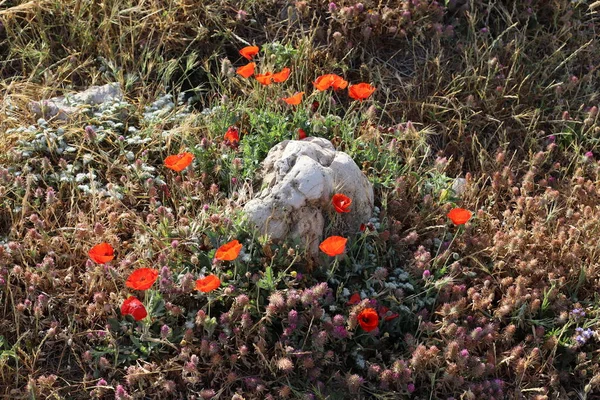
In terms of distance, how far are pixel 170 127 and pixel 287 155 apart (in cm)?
94

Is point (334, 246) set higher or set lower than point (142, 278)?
higher

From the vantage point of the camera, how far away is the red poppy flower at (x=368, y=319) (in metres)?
2.82

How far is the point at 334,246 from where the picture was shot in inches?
113

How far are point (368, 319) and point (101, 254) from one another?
108 cm

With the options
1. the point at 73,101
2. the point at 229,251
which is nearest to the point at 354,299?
the point at 229,251

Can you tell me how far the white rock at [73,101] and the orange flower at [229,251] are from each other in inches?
53.3

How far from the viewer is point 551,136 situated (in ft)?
13.1

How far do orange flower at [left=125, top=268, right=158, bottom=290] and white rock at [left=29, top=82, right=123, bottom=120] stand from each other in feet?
4.23

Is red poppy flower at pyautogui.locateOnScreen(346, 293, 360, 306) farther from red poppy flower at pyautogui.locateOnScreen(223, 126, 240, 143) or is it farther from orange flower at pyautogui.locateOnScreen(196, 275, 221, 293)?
red poppy flower at pyautogui.locateOnScreen(223, 126, 240, 143)

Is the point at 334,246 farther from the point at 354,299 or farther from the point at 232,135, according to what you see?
the point at 232,135

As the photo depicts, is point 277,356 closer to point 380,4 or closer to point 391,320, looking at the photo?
point 391,320

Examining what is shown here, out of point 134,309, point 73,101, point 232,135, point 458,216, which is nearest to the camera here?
point 134,309

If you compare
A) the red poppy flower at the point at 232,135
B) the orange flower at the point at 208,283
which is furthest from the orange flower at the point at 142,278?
the red poppy flower at the point at 232,135

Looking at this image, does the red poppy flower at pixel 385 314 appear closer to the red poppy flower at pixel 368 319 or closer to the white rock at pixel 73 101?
the red poppy flower at pixel 368 319
